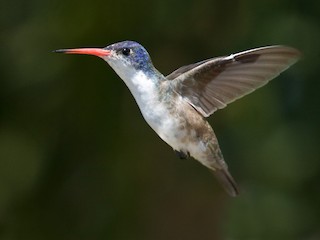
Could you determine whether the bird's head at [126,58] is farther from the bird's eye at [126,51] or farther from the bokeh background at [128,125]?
the bokeh background at [128,125]

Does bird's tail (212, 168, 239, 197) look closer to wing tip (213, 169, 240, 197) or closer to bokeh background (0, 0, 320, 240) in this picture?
wing tip (213, 169, 240, 197)

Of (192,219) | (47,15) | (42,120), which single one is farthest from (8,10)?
(192,219)

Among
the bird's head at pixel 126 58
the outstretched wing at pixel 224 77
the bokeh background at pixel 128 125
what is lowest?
the bokeh background at pixel 128 125

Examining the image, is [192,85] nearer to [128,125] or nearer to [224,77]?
[224,77]

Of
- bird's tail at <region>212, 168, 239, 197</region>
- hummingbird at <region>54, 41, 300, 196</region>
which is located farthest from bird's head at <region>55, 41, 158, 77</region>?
bird's tail at <region>212, 168, 239, 197</region>

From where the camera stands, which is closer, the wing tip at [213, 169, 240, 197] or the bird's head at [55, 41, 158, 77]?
the bird's head at [55, 41, 158, 77]

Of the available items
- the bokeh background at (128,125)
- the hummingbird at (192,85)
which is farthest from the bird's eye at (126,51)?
the bokeh background at (128,125)

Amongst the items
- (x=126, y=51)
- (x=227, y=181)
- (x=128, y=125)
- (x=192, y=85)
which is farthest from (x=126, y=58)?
(x=128, y=125)
